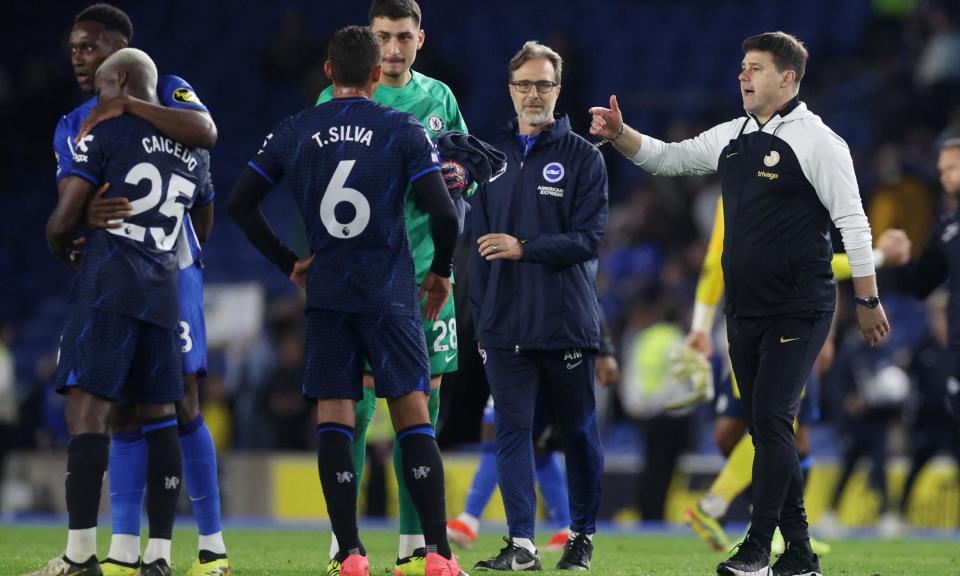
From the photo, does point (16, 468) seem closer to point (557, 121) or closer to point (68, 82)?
point (68, 82)

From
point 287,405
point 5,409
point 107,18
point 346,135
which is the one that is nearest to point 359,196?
point 346,135

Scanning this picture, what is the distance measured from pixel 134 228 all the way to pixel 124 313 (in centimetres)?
35

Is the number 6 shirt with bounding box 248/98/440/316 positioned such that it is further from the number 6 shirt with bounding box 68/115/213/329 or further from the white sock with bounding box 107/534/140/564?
the white sock with bounding box 107/534/140/564

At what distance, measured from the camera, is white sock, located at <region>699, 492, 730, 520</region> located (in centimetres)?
888

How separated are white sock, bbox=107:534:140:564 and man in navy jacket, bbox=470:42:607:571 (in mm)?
1806

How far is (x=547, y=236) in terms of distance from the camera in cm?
702

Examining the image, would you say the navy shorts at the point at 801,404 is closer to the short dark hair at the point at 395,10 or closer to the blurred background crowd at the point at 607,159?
the blurred background crowd at the point at 607,159

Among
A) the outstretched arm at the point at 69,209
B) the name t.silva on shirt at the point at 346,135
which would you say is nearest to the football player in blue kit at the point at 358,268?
the name t.silva on shirt at the point at 346,135

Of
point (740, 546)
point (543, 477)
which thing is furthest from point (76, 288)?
point (543, 477)

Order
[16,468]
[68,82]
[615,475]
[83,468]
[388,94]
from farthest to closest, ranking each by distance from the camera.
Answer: [68,82], [16,468], [615,475], [388,94], [83,468]

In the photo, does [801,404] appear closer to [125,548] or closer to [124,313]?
[125,548]

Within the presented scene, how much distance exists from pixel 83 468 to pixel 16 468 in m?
10.2

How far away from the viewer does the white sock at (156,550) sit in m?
6.04

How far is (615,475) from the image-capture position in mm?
13953
